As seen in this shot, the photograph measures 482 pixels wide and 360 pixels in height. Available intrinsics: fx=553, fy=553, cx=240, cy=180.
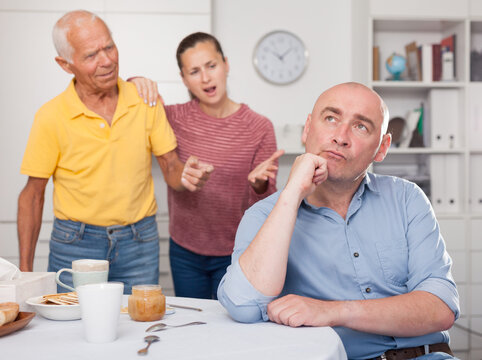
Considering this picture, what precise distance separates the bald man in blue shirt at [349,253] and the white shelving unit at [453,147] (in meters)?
2.36

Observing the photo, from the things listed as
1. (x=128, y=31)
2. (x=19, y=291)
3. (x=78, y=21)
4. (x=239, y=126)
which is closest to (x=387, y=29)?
(x=128, y=31)

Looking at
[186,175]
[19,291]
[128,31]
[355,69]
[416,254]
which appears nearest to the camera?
[19,291]

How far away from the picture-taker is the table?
1.00 meters

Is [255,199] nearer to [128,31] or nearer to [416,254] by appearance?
[416,254]

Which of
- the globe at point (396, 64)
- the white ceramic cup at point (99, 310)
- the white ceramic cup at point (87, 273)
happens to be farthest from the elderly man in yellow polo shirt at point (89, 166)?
the globe at point (396, 64)

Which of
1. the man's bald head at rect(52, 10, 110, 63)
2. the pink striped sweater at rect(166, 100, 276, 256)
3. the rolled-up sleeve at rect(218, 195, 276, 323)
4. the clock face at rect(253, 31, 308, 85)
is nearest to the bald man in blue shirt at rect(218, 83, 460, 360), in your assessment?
the rolled-up sleeve at rect(218, 195, 276, 323)

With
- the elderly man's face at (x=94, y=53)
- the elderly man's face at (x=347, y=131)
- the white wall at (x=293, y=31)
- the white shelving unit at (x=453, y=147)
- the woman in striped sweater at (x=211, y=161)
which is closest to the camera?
the elderly man's face at (x=347, y=131)

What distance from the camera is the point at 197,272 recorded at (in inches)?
94.6

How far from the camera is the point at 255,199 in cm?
233

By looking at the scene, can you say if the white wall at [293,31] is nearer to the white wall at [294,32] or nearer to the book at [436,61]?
the white wall at [294,32]

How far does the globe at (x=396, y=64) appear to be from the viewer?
3877mm

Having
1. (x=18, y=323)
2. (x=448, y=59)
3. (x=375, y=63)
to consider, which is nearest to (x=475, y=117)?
(x=448, y=59)

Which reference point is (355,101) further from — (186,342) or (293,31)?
(293,31)

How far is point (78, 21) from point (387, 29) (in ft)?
8.72
